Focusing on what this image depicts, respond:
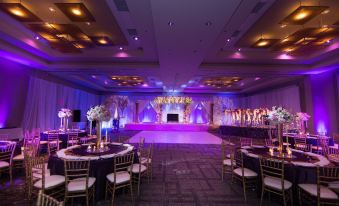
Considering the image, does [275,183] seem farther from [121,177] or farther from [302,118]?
[302,118]

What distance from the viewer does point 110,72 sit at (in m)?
9.57

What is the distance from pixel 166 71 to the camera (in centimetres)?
922

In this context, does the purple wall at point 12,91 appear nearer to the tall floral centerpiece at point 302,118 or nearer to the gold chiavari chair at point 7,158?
the gold chiavari chair at point 7,158

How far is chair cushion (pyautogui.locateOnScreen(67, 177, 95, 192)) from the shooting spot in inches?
117

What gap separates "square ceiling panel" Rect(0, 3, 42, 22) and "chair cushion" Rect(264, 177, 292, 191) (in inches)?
267

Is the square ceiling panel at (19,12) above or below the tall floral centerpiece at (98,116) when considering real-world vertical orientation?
above

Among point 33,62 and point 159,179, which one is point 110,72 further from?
point 159,179

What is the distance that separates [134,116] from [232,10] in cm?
1681

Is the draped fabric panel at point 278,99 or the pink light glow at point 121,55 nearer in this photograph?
the pink light glow at point 121,55

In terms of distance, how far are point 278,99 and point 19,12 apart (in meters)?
15.2

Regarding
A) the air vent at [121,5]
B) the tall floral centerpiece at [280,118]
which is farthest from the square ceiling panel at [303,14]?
the air vent at [121,5]

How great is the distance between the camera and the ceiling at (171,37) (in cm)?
414

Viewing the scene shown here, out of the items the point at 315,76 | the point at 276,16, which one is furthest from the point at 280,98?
the point at 276,16

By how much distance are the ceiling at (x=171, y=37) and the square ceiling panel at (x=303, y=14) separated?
0.62ft
